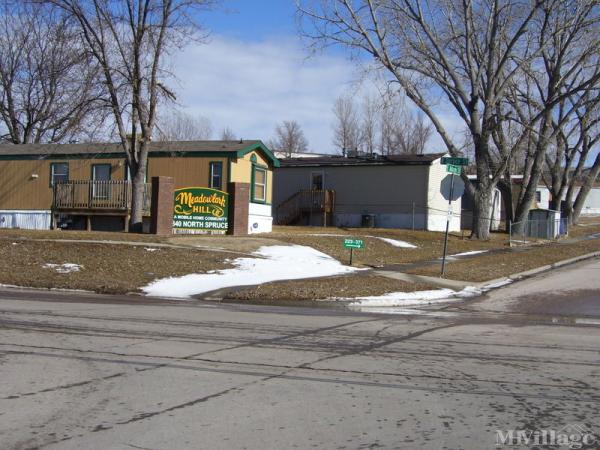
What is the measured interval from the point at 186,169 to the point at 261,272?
12.6 m

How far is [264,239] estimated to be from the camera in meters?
23.4

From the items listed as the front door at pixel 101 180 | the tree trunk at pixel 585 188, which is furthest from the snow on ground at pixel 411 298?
the tree trunk at pixel 585 188

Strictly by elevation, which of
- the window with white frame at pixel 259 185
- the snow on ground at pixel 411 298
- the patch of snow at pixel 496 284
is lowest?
the snow on ground at pixel 411 298

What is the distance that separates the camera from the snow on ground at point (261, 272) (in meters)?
16.1

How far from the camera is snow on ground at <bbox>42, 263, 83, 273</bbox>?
17.8m

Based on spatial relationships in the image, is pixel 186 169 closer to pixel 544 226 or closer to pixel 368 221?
pixel 368 221

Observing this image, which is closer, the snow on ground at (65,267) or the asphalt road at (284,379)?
the asphalt road at (284,379)

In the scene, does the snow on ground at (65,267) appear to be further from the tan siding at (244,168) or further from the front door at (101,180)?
the tan siding at (244,168)

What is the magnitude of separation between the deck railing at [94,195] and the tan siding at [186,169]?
177cm

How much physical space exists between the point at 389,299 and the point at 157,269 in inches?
276

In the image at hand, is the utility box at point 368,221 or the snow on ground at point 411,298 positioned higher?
the utility box at point 368,221

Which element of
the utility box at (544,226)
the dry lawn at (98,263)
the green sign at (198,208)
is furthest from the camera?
the utility box at (544,226)

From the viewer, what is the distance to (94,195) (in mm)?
28312

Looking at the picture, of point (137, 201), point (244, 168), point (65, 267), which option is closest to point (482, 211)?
point (244, 168)
